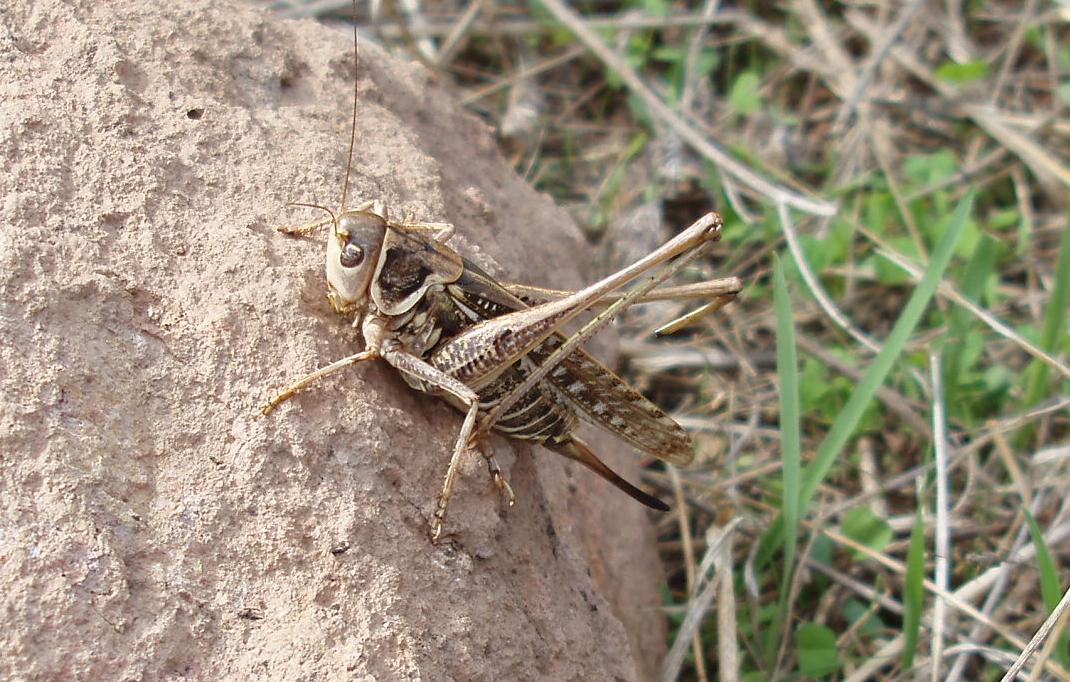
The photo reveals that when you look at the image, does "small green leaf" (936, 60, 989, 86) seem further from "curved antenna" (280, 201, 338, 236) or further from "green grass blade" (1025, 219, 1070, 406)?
"curved antenna" (280, 201, 338, 236)

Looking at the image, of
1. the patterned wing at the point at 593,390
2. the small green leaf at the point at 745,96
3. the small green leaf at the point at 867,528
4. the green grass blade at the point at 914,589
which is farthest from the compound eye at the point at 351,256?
the small green leaf at the point at 745,96

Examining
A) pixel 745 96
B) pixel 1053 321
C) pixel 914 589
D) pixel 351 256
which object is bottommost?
pixel 914 589

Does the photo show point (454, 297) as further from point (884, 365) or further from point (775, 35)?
point (775, 35)

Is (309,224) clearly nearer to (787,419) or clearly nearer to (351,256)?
(351,256)

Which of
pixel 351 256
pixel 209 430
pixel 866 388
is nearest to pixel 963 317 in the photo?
pixel 866 388

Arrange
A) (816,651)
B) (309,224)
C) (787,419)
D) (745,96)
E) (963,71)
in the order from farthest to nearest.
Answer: (745,96), (963,71), (816,651), (787,419), (309,224)

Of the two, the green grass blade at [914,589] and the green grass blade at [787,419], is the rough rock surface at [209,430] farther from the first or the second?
the green grass blade at [914,589]

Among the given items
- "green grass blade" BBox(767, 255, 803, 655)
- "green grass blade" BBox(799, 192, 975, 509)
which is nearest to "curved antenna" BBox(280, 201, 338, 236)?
"green grass blade" BBox(767, 255, 803, 655)
